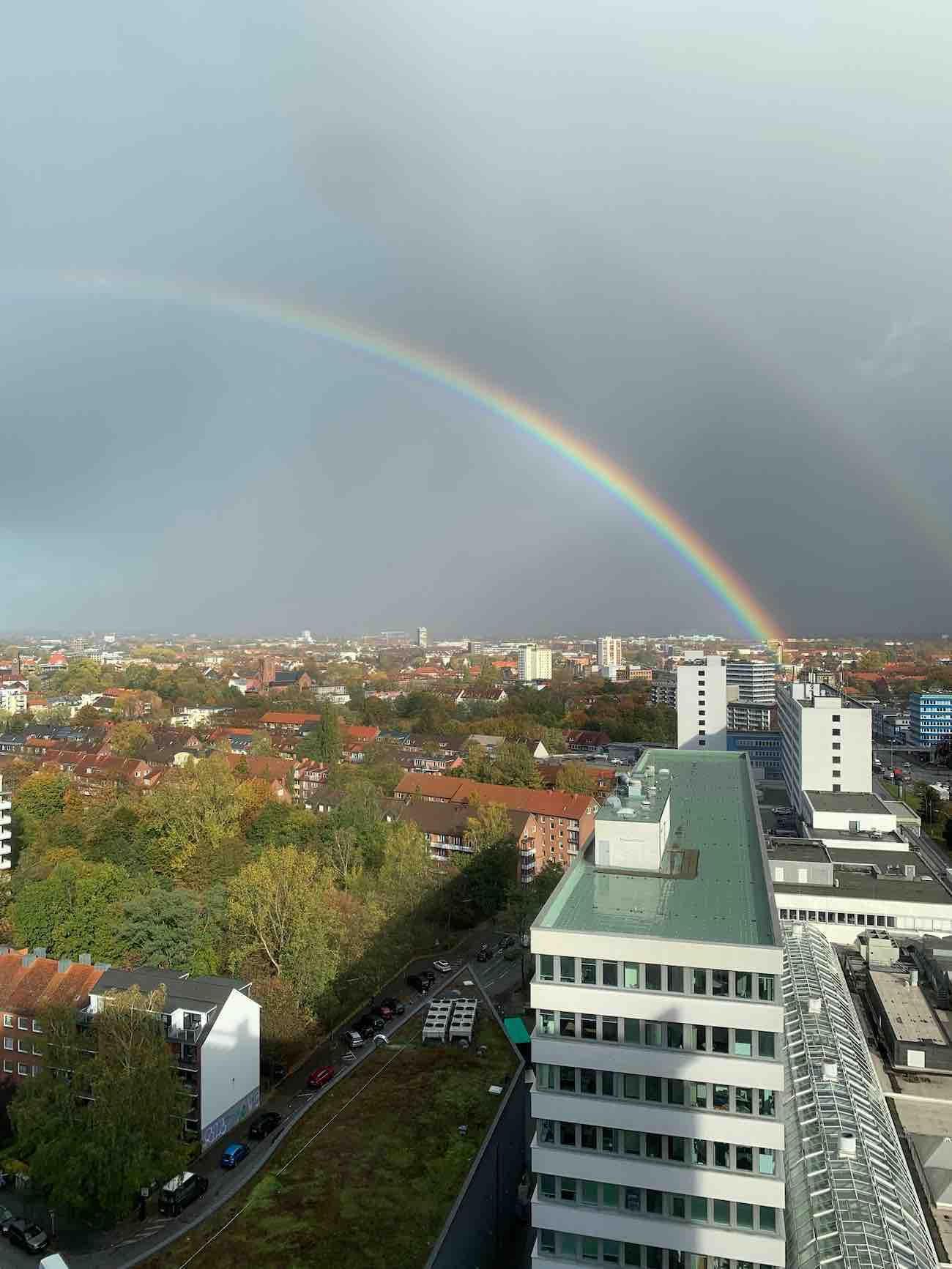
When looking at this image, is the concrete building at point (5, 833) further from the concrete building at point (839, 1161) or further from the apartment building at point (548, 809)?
the concrete building at point (839, 1161)

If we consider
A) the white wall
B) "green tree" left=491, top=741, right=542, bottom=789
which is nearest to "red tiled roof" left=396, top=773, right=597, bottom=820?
"green tree" left=491, top=741, right=542, bottom=789

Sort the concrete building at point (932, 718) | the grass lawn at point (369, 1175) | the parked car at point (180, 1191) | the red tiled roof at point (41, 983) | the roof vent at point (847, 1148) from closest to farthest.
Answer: the roof vent at point (847, 1148)
the grass lawn at point (369, 1175)
the parked car at point (180, 1191)
the red tiled roof at point (41, 983)
the concrete building at point (932, 718)

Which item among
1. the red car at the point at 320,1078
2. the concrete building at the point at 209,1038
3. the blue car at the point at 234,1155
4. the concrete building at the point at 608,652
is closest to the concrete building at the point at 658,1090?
the blue car at the point at 234,1155

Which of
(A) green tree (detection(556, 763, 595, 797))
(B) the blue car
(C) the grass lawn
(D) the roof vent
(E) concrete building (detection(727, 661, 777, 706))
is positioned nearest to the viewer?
(D) the roof vent

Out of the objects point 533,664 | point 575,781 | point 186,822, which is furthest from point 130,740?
point 533,664

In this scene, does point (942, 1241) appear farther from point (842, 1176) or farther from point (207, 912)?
point (207, 912)

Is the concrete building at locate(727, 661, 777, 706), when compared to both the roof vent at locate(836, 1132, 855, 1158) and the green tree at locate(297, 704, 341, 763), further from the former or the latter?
the roof vent at locate(836, 1132, 855, 1158)
